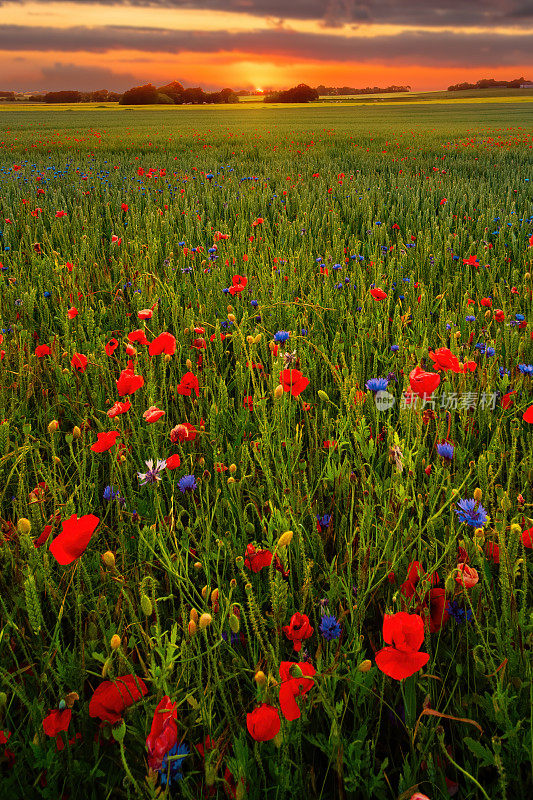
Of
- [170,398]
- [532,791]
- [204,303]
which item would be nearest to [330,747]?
[532,791]

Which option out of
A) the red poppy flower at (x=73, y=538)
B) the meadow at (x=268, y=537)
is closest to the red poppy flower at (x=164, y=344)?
the meadow at (x=268, y=537)

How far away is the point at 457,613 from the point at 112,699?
750mm

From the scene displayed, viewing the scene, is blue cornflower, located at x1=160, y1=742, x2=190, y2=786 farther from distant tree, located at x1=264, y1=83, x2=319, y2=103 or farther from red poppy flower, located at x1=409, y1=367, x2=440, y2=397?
distant tree, located at x1=264, y1=83, x2=319, y2=103

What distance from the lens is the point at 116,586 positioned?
1326 mm

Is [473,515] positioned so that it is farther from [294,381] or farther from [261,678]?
[294,381]

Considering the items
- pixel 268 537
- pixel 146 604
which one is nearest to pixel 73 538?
pixel 146 604

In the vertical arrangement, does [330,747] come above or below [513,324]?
below

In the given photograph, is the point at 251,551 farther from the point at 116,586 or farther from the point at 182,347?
the point at 182,347

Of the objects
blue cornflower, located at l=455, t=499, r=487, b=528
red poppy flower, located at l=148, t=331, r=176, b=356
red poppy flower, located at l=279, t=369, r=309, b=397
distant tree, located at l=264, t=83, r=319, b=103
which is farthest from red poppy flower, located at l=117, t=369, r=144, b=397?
distant tree, located at l=264, t=83, r=319, b=103

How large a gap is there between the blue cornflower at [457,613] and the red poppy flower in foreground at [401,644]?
33 cm

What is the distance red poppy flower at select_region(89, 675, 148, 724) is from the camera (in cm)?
98

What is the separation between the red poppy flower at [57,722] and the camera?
950 millimetres

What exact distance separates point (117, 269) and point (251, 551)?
3.10m

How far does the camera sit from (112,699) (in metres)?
A: 0.99
